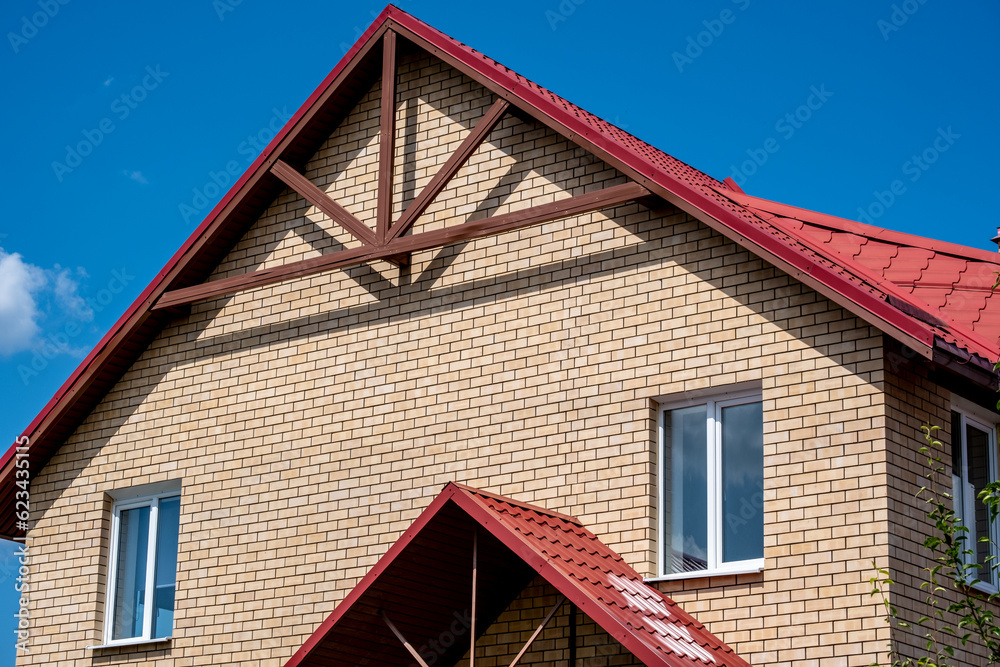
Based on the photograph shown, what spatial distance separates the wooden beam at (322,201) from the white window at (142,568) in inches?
141

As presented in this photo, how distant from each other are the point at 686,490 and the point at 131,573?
663 centimetres

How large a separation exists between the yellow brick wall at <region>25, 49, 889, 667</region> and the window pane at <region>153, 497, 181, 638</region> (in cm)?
43

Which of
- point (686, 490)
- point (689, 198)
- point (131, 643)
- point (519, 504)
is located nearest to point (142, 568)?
point (131, 643)

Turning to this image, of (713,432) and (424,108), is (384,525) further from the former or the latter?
(424,108)

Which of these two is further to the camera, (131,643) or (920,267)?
(131,643)

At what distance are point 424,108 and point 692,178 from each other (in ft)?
9.37

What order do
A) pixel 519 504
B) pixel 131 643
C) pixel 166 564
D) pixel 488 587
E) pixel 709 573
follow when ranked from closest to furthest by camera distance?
pixel 709 573, pixel 519 504, pixel 488 587, pixel 131 643, pixel 166 564

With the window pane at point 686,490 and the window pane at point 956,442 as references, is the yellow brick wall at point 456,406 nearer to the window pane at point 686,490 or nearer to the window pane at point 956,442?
the window pane at point 686,490

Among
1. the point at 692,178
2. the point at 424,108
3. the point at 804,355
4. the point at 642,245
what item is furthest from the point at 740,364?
the point at 424,108

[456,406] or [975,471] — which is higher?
[456,406]

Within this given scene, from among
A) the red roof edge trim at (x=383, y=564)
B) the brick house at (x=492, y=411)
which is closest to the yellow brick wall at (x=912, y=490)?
the brick house at (x=492, y=411)

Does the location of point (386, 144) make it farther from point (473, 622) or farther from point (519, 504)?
point (473, 622)

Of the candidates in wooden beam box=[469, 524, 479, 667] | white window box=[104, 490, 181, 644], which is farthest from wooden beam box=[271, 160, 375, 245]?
wooden beam box=[469, 524, 479, 667]

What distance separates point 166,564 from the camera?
564 inches
